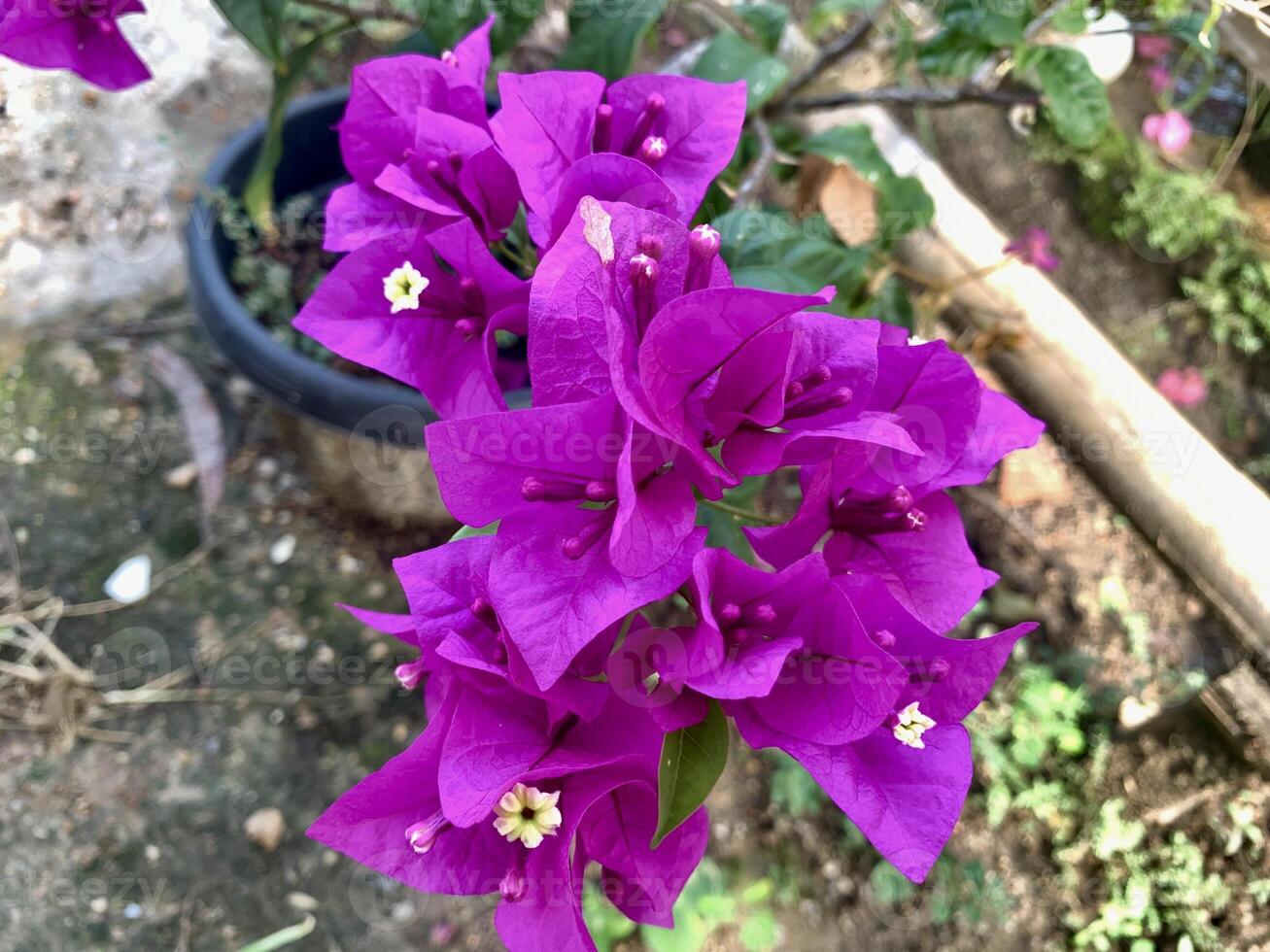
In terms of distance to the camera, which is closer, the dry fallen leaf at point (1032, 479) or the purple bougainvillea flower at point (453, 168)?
the purple bougainvillea flower at point (453, 168)

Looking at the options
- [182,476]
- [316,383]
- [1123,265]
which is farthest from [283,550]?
[1123,265]

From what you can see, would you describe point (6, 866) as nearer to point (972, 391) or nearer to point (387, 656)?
point (387, 656)

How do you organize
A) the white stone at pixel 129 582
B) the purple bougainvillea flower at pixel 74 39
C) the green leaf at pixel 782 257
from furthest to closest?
the white stone at pixel 129 582, the green leaf at pixel 782 257, the purple bougainvillea flower at pixel 74 39

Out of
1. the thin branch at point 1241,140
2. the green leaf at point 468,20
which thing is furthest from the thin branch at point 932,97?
the thin branch at point 1241,140

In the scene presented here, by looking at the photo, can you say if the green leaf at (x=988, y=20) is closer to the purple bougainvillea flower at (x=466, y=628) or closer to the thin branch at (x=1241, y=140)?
the purple bougainvillea flower at (x=466, y=628)

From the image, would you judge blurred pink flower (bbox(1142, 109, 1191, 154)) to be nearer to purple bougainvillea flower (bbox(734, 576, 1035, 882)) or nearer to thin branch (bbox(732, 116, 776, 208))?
thin branch (bbox(732, 116, 776, 208))

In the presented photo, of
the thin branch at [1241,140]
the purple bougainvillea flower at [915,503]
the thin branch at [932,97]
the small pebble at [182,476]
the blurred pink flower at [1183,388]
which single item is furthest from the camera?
the thin branch at [1241,140]
